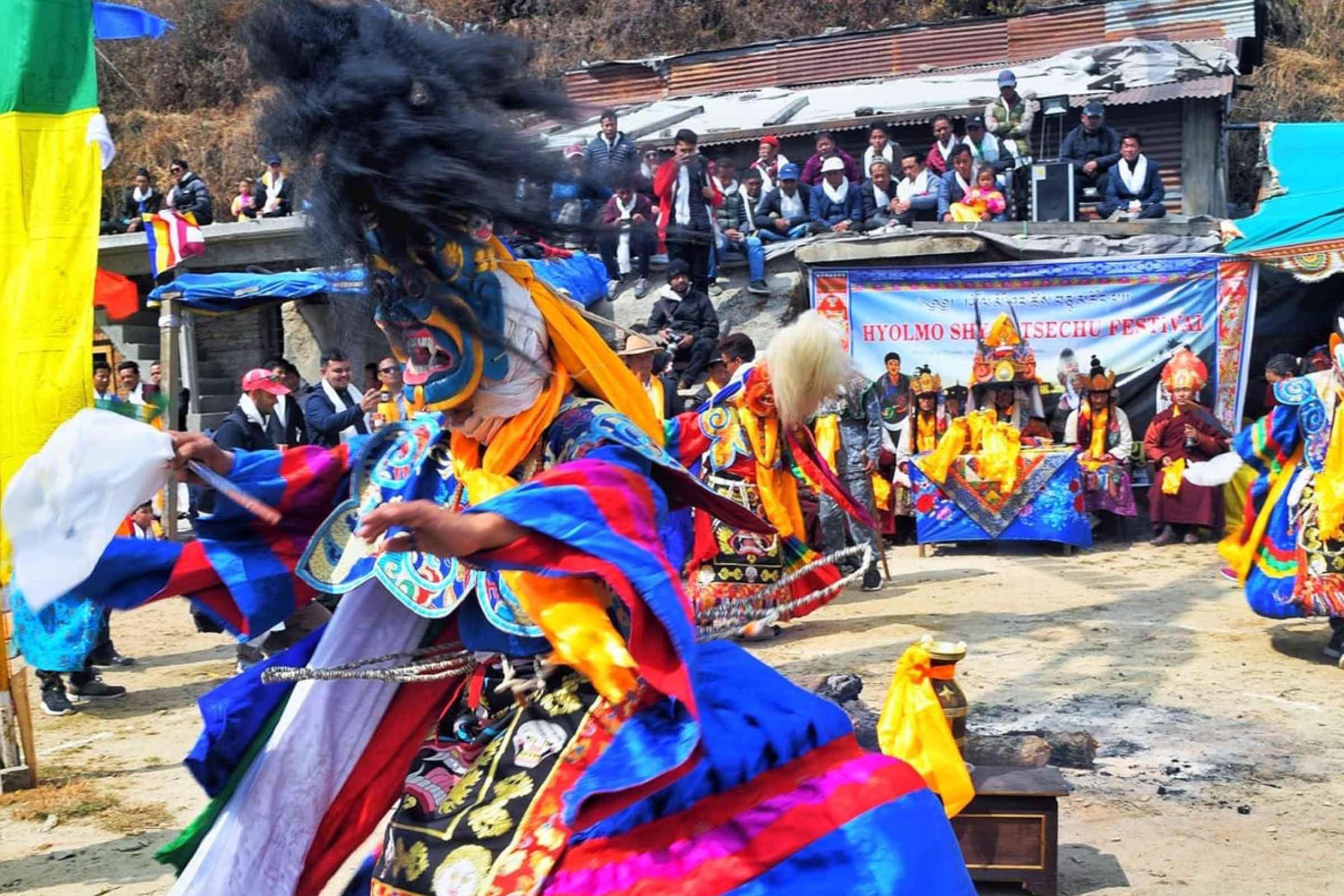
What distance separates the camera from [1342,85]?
21.0 meters

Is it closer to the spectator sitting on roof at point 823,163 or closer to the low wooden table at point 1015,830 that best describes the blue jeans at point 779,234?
the spectator sitting on roof at point 823,163

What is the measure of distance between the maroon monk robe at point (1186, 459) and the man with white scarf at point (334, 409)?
6.45 m

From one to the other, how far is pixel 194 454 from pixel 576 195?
3.06ft

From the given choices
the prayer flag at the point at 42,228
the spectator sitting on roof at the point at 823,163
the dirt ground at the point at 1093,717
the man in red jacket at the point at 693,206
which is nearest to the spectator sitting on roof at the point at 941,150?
the spectator sitting on roof at the point at 823,163

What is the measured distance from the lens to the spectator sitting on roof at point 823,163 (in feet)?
47.7

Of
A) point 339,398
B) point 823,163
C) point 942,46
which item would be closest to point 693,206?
point 823,163

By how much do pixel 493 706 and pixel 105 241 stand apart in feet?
50.8

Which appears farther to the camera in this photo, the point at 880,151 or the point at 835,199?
the point at 880,151

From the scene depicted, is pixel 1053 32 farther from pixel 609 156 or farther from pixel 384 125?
pixel 384 125

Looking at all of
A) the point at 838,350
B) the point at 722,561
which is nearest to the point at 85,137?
the point at 838,350

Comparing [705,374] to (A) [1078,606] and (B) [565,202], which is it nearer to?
(A) [1078,606]

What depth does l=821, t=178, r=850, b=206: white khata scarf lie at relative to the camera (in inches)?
559

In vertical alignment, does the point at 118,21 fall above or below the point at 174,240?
above

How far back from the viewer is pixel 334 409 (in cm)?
924
